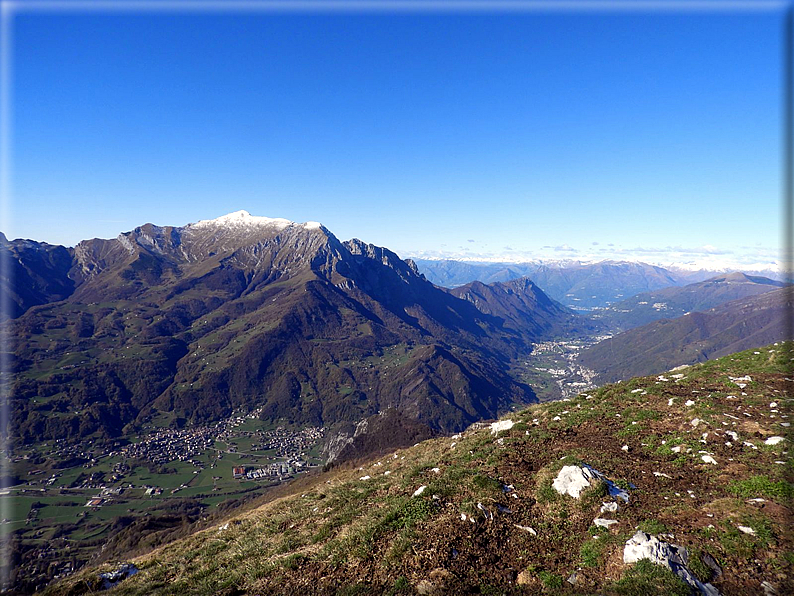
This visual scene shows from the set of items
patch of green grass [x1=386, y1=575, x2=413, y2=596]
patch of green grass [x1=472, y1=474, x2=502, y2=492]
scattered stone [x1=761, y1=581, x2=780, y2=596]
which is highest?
scattered stone [x1=761, y1=581, x2=780, y2=596]

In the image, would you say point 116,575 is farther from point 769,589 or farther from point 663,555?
point 769,589

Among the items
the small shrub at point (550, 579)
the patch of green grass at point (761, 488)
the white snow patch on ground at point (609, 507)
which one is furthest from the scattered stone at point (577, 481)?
the small shrub at point (550, 579)

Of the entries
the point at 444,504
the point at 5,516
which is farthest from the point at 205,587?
the point at 5,516

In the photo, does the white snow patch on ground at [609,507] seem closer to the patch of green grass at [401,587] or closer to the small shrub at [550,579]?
the small shrub at [550,579]

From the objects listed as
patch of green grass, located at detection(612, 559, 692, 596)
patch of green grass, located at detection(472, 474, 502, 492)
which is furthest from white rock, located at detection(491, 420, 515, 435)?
patch of green grass, located at detection(612, 559, 692, 596)

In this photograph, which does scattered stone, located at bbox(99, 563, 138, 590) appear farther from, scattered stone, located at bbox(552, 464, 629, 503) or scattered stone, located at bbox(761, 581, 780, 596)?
scattered stone, located at bbox(761, 581, 780, 596)

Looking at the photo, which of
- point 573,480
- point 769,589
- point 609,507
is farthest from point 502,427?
point 769,589

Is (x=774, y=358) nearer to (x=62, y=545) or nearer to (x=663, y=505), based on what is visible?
(x=663, y=505)
